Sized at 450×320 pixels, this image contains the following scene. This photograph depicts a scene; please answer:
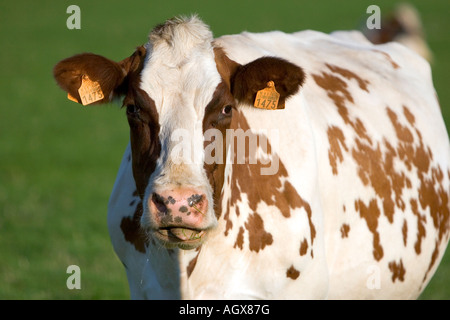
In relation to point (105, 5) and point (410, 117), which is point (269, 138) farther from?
point (105, 5)

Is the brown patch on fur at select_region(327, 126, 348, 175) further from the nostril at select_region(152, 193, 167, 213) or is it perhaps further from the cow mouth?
the nostril at select_region(152, 193, 167, 213)

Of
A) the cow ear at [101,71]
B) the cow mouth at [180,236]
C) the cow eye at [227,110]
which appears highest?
the cow ear at [101,71]

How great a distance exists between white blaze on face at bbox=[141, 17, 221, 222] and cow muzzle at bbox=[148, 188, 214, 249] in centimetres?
5

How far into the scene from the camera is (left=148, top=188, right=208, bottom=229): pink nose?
3.84 m

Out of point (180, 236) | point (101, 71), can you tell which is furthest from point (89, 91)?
point (180, 236)

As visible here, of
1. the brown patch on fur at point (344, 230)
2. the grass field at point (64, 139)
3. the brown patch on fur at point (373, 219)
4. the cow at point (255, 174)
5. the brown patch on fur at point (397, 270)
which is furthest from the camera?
the grass field at point (64, 139)

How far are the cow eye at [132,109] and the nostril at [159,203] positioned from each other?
0.58m

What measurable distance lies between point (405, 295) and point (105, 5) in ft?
108

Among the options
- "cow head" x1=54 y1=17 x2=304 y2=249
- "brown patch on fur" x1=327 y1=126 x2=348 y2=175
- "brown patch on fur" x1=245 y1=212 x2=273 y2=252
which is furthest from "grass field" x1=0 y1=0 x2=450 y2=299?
"cow head" x1=54 y1=17 x2=304 y2=249

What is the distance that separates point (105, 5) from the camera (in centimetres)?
3703

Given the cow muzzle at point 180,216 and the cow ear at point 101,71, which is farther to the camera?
the cow ear at point 101,71

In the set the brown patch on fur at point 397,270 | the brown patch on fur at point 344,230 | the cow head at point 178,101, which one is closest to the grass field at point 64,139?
the brown patch on fur at point 397,270

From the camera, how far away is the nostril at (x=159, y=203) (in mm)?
3877

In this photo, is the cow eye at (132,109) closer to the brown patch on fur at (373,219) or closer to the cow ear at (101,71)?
the cow ear at (101,71)
